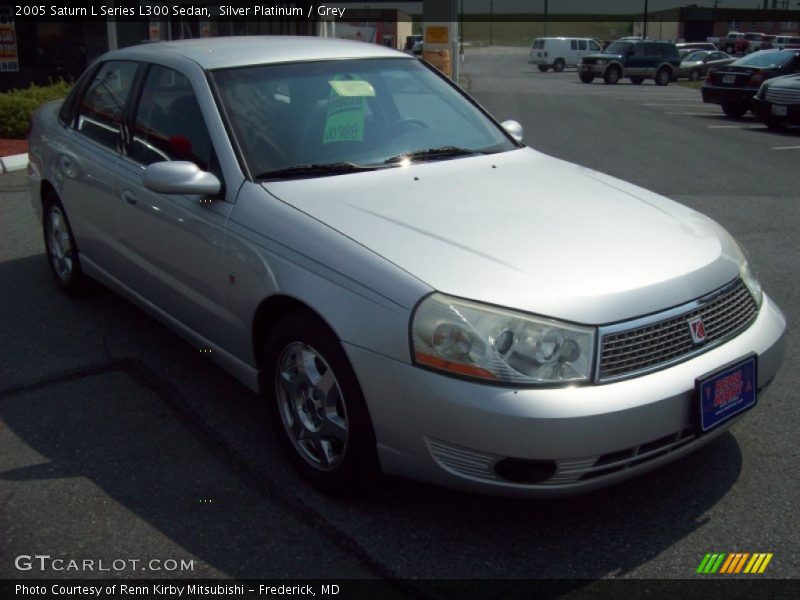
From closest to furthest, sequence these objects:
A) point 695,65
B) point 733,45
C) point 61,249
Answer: point 61,249
point 695,65
point 733,45

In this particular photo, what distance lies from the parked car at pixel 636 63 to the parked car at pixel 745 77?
16.8m

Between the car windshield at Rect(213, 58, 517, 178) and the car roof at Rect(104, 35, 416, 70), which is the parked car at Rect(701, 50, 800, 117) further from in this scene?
the car windshield at Rect(213, 58, 517, 178)

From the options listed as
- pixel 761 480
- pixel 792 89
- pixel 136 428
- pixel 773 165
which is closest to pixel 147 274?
pixel 136 428

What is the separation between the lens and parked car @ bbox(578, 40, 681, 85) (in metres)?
36.1

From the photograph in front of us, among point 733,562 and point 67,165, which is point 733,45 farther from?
point 733,562

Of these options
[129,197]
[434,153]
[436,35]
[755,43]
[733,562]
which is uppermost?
[755,43]

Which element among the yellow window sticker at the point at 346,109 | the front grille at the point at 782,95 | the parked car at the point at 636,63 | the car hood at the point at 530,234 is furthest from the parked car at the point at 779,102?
the parked car at the point at 636,63

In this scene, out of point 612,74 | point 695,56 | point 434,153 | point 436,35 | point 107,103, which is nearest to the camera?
point 434,153

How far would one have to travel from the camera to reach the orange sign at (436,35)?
2083 centimetres

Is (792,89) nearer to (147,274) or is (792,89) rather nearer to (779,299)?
(779,299)

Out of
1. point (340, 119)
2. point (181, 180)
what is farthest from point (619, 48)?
point (181, 180)

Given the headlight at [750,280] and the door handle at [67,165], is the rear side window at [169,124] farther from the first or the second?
the headlight at [750,280]

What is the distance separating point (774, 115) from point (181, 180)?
14882 millimetres

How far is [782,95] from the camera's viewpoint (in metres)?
16.0
